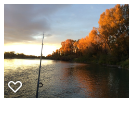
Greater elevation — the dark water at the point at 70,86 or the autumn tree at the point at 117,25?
the autumn tree at the point at 117,25

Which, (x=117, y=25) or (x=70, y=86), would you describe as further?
(x=117, y=25)

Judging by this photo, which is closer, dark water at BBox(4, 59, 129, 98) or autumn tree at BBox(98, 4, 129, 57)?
dark water at BBox(4, 59, 129, 98)

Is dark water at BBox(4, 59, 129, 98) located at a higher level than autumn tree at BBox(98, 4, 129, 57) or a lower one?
lower

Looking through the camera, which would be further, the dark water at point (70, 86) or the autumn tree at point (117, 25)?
the autumn tree at point (117, 25)

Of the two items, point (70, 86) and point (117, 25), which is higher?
point (117, 25)

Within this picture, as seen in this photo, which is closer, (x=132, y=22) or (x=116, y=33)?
(x=132, y=22)
